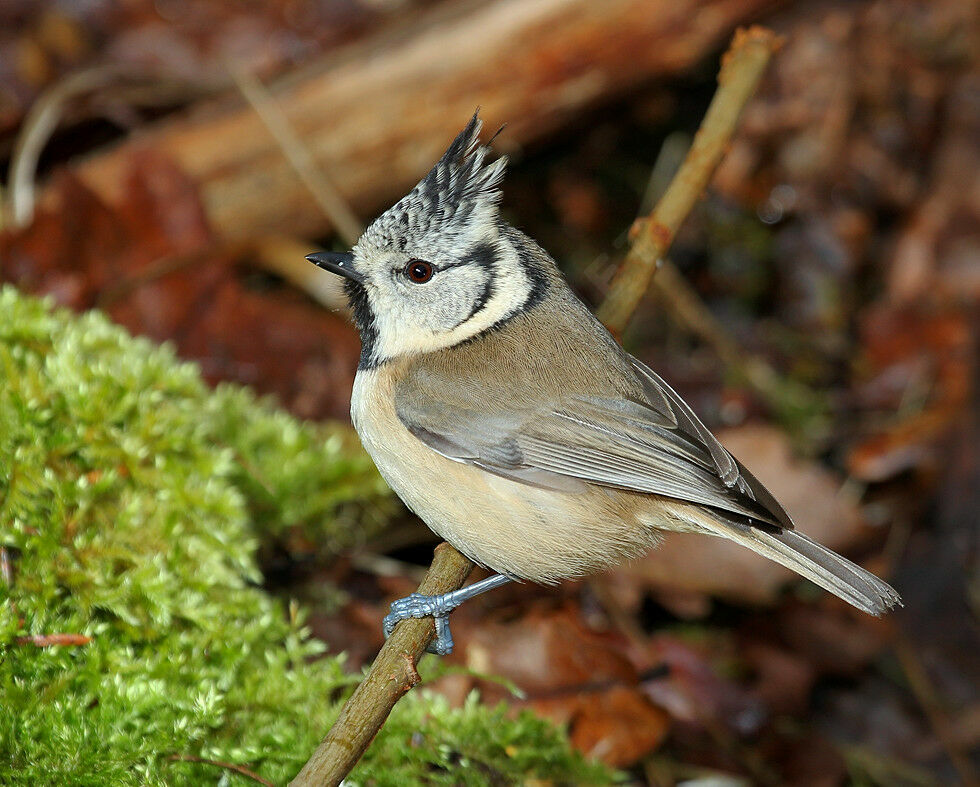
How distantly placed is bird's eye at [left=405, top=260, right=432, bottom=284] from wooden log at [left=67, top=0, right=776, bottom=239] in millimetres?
2011

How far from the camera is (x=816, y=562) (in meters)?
2.59

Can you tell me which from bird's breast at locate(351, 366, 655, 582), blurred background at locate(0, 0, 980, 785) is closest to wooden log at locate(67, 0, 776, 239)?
blurred background at locate(0, 0, 980, 785)

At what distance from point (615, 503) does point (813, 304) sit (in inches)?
135

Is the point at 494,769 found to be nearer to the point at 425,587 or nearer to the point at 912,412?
the point at 425,587

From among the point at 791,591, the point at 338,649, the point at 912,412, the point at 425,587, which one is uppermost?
the point at 425,587

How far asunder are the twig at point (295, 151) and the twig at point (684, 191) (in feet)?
5.89


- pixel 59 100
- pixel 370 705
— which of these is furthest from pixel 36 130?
pixel 370 705

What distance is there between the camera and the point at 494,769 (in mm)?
2674

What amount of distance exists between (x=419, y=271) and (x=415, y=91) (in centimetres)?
207

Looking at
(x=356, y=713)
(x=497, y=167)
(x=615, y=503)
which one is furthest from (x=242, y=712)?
(x=497, y=167)

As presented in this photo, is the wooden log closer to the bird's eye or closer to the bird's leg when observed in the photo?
the bird's eye

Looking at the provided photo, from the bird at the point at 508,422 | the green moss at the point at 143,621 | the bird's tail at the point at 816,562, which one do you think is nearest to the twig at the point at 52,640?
the green moss at the point at 143,621

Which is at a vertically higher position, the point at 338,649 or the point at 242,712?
the point at 242,712

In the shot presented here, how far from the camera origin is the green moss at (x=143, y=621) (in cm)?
232
